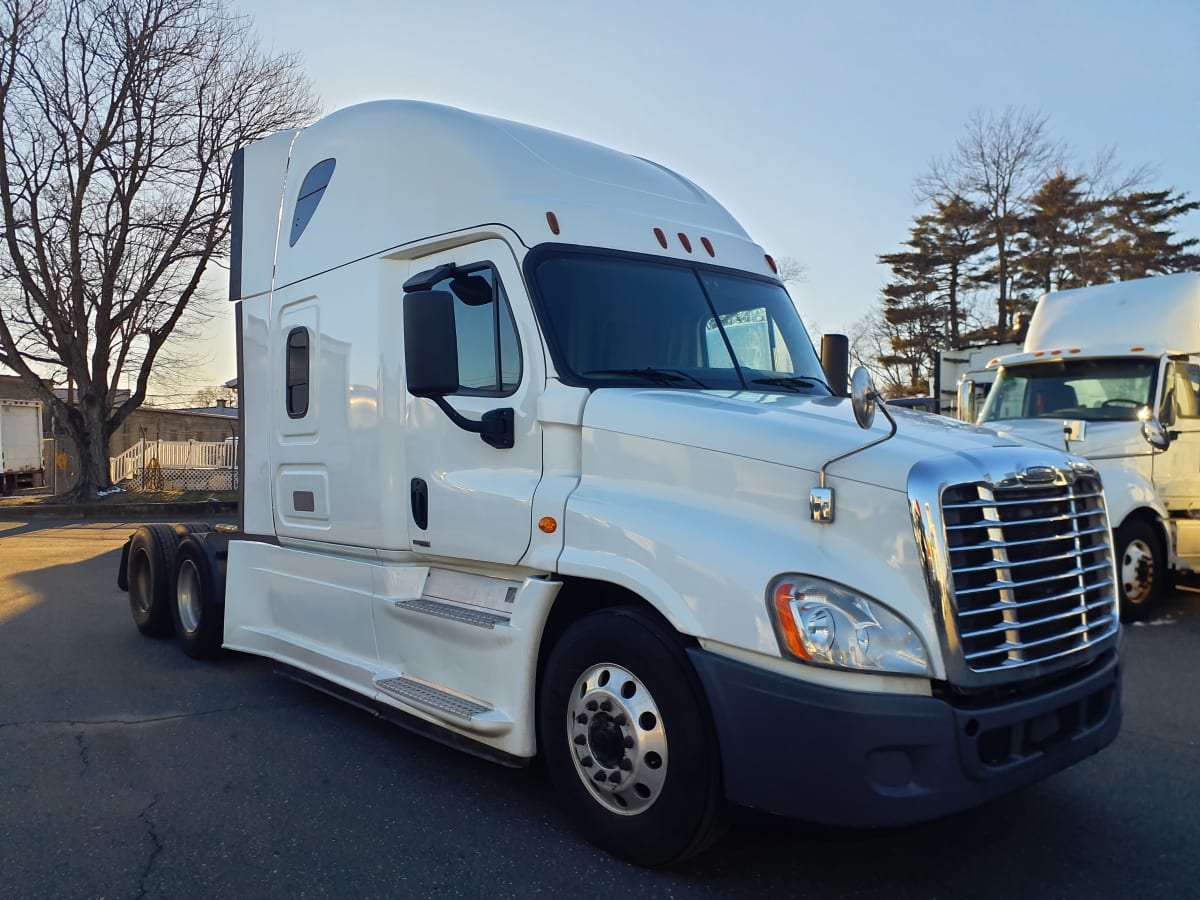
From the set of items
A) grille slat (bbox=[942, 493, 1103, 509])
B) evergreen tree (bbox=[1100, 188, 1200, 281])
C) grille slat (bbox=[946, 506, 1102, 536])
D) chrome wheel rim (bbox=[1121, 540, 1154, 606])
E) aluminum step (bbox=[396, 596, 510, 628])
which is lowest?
chrome wheel rim (bbox=[1121, 540, 1154, 606])

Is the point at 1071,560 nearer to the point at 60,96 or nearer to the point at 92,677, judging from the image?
the point at 92,677

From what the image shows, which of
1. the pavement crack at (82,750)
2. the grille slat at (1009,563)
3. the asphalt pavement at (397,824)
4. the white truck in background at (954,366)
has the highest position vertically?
the white truck in background at (954,366)

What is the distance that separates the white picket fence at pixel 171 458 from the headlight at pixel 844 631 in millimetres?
26586

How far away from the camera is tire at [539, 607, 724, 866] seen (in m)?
3.35

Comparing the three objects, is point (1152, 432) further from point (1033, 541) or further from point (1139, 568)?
point (1033, 541)

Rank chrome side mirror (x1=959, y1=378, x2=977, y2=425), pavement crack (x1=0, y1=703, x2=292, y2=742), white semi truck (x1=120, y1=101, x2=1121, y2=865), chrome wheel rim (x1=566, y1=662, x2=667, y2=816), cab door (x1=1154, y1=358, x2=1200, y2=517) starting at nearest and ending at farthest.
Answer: white semi truck (x1=120, y1=101, x2=1121, y2=865) → chrome wheel rim (x1=566, y1=662, x2=667, y2=816) → pavement crack (x1=0, y1=703, x2=292, y2=742) → cab door (x1=1154, y1=358, x2=1200, y2=517) → chrome side mirror (x1=959, y1=378, x2=977, y2=425)

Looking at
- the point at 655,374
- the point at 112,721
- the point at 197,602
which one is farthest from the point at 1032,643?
the point at 197,602

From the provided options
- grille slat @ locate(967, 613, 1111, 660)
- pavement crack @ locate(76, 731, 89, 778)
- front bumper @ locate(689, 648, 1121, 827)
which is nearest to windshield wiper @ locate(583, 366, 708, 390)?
front bumper @ locate(689, 648, 1121, 827)

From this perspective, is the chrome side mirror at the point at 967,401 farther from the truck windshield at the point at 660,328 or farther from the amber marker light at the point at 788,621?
the amber marker light at the point at 788,621

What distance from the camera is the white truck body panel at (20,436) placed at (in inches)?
1212

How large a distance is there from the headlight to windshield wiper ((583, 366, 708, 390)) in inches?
52.5

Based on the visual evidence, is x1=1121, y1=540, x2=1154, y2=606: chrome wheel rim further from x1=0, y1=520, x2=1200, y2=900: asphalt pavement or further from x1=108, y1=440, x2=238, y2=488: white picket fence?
x1=108, y1=440, x2=238, y2=488: white picket fence

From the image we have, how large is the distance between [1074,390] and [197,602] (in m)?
8.35

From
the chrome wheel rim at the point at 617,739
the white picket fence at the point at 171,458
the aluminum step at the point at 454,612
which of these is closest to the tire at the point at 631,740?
the chrome wheel rim at the point at 617,739
